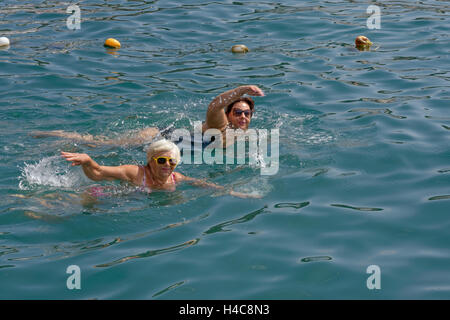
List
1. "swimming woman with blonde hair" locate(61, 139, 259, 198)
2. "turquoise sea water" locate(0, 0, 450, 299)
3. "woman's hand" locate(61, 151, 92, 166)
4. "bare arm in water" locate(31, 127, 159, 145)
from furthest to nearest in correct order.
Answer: "bare arm in water" locate(31, 127, 159, 145)
"swimming woman with blonde hair" locate(61, 139, 259, 198)
"woman's hand" locate(61, 151, 92, 166)
"turquoise sea water" locate(0, 0, 450, 299)

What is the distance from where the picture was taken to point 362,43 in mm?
12695

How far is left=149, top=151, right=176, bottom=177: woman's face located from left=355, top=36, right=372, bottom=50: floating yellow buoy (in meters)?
6.89

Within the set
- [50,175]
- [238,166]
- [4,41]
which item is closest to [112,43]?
[4,41]

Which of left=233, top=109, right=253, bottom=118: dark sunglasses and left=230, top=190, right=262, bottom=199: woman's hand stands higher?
left=233, top=109, right=253, bottom=118: dark sunglasses

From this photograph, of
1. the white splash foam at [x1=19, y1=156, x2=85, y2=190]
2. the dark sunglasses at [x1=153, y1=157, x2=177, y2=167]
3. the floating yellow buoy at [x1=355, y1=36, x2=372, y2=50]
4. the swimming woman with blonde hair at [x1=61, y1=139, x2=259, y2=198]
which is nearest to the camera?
the swimming woman with blonde hair at [x1=61, y1=139, x2=259, y2=198]

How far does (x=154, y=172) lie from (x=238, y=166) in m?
1.36

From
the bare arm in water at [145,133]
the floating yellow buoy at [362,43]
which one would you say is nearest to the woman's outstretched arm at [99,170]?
the bare arm in water at [145,133]

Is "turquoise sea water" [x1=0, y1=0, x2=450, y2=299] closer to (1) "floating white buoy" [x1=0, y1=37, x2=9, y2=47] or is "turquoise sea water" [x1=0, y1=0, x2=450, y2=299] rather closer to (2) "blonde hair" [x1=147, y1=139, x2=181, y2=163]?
(1) "floating white buoy" [x1=0, y1=37, x2=9, y2=47]

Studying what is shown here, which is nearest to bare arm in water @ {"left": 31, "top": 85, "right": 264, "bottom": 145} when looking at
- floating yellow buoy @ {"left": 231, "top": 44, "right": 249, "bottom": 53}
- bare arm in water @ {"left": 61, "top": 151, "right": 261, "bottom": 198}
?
bare arm in water @ {"left": 61, "top": 151, "right": 261, "bottom": 198}

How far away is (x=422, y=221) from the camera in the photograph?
6539mm

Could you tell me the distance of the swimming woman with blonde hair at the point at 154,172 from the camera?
7.00 meters

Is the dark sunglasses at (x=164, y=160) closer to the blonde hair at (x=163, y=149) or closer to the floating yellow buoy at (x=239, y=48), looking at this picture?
the blonde hair at (x=163, y=149)

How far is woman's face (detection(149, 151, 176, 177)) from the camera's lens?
718 centimetres
